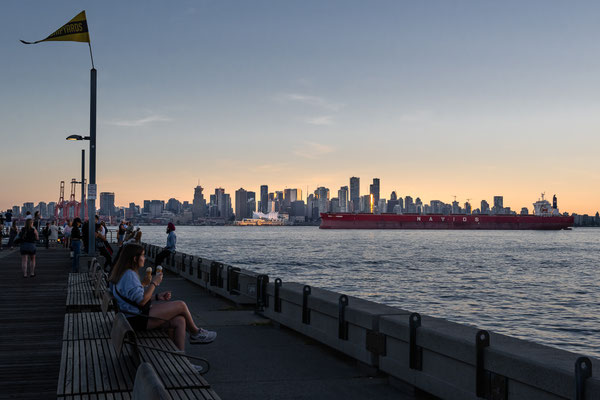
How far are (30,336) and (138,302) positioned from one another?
3349mm

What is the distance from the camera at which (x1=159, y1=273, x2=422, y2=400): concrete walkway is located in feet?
23.7

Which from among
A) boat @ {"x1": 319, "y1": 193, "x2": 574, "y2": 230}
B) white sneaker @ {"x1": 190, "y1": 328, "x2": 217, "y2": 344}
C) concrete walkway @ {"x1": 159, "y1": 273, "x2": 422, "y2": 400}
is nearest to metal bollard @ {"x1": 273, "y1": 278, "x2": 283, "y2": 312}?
concrete walkway @ {"x1": 159, "y1": 273, "x2": 422, "y2": 400}

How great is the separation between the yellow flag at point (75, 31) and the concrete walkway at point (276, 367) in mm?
13616

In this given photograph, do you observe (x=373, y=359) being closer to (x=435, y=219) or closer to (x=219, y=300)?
(x=219, y=300)

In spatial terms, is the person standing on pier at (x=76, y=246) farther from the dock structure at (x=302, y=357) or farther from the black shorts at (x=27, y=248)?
the dock structure at (x=302, y=357)

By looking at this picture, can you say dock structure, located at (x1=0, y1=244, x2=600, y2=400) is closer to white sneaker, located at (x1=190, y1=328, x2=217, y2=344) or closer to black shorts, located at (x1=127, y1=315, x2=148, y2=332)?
black shorts, located at (x1=127, y1=315, x2=148, y2=332)

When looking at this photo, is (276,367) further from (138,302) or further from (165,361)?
(165,361)

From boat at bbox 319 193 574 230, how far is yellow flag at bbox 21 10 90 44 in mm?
153626

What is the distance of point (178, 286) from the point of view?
19.8 meters

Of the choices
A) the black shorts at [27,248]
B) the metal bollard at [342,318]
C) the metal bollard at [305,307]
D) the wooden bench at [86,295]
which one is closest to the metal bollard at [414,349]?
the metal bollard at [342,318]

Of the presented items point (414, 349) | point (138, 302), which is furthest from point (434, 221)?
point (138, 302)

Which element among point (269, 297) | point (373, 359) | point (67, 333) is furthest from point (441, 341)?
point (269, 297)

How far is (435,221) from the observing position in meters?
193

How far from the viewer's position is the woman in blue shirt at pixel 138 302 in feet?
24.2
